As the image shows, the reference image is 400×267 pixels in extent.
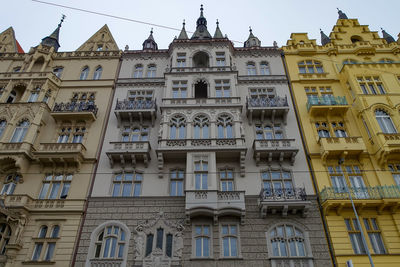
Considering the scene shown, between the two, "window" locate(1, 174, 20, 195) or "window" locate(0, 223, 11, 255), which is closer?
"window" locate(0, 223, 11, 255)

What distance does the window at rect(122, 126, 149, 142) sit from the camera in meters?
23.6

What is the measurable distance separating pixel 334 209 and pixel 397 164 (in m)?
6.58

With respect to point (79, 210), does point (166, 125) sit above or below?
above

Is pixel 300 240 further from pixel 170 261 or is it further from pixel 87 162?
pixel 87 162

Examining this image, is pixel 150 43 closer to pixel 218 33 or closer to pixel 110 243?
pixel 218 33

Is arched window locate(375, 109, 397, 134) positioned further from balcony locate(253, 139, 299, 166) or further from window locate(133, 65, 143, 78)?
window locate(133, 65, 143, 78)

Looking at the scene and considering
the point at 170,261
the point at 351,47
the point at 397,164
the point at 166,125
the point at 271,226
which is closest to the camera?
the point at 170,261

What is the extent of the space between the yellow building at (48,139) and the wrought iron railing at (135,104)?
170 cm

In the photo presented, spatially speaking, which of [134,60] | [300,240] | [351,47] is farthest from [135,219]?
[351,47]

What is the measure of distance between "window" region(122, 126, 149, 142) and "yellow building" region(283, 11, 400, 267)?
508 inches

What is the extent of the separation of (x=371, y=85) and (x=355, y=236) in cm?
1375

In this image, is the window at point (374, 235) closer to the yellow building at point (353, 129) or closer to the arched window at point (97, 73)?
the yellow building at point (353, 129)

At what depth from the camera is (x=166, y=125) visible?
2294 cm

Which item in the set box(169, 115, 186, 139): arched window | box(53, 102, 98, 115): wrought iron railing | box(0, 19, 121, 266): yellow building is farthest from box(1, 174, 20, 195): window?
box(169, 115, 186, 139): arched window
